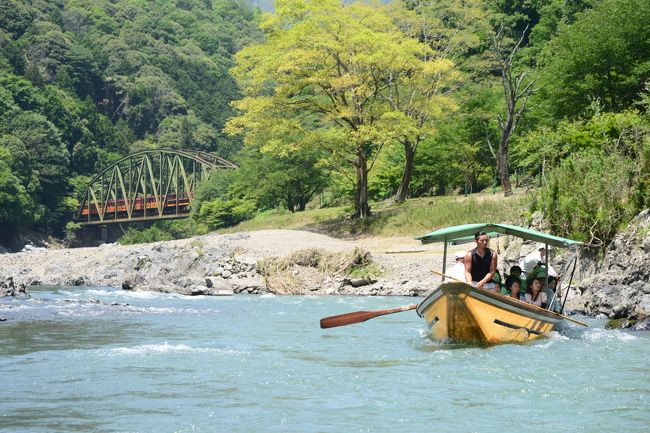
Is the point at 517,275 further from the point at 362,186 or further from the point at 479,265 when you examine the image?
the point at 362,186

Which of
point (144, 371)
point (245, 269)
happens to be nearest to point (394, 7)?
point (245, 269)

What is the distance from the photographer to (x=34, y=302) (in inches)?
817

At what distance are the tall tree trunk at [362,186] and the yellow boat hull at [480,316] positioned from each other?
24170mm

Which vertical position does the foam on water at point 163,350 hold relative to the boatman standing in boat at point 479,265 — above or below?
below

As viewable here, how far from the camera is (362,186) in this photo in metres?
37.7

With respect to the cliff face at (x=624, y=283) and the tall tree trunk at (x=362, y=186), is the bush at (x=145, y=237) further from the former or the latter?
the cliff face at (x=624, y=283)

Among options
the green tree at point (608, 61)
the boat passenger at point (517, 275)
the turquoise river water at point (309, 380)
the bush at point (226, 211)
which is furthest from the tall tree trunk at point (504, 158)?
the bush at point (226, 211)

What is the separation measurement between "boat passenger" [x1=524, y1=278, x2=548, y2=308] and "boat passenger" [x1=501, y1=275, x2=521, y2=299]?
0.25m

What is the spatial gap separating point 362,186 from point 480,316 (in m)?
25.8

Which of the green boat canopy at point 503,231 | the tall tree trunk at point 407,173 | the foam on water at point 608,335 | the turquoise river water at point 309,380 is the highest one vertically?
the tall tree trunk at point 407,173

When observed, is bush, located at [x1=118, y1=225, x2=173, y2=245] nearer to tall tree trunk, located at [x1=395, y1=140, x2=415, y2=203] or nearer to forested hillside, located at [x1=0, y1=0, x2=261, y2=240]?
forested hillside, located at [x1=0, y1=0, x2=261, y2=240]

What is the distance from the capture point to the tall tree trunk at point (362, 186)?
122 feet

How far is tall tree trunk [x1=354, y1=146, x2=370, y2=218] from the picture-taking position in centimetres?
3706

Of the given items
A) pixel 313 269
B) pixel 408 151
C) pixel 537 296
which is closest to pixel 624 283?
pixel 537 296
